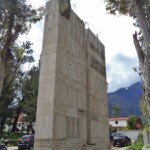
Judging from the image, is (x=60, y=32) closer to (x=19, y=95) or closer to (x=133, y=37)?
(x=133, y=37)

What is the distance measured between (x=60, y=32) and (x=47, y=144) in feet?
12.0

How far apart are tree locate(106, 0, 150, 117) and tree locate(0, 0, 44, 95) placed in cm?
413

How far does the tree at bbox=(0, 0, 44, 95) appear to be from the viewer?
13289 mm

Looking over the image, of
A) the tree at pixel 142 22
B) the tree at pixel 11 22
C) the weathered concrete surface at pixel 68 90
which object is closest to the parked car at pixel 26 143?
the tree at pixel 11 22

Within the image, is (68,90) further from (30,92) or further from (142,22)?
(30,92)

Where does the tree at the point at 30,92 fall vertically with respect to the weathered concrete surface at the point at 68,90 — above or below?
above

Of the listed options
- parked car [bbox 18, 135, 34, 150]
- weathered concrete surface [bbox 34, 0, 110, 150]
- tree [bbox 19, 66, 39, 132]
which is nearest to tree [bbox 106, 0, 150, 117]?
weathered concrete surface [bbox 34, 0, 110, 150]

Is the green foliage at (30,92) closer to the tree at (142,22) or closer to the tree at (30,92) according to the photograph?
the tree at (30,92)

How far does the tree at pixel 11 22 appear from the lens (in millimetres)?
13289

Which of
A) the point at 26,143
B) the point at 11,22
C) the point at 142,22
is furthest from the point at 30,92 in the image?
the point at 142,22

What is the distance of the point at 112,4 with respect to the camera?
1412 cm

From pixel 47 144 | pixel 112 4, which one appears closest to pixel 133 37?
pixel 112 4

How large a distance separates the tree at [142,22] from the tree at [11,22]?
413cm

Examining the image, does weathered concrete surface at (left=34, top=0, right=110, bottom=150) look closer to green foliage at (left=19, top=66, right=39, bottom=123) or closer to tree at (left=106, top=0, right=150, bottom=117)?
tree at (left=106, top=0, right=150, bottom=117)
